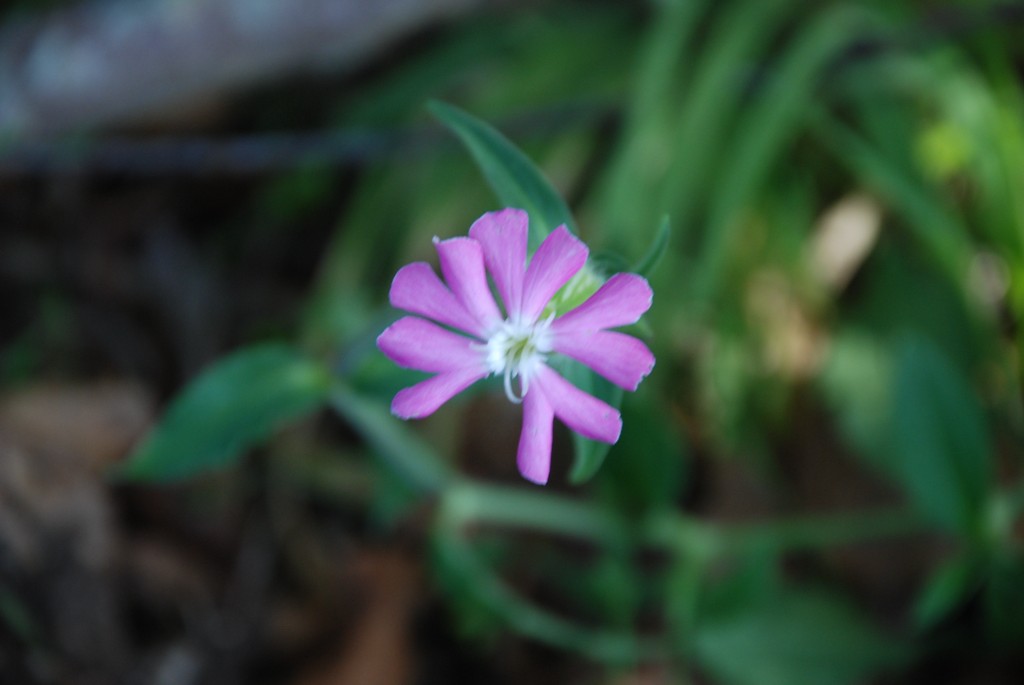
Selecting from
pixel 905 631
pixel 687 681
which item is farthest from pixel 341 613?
pixel 905 631

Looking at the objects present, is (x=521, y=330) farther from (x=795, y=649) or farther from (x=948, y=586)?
(x=795, y=649)

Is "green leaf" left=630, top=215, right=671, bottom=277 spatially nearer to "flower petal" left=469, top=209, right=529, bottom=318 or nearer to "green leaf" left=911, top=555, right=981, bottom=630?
"flower petal" left=469, top=209, right=529, bottom=318

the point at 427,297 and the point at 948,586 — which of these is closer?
the point at 427,297

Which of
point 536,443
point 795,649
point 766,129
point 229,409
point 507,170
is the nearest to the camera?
point 536,443

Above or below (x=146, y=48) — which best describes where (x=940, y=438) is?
below

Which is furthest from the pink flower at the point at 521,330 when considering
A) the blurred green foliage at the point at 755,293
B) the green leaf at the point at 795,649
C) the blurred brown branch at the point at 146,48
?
the blurred brown branch at the point at 146,48

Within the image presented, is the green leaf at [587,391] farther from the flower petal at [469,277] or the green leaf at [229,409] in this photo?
the green leaf at [229,409]

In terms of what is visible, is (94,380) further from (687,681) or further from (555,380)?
(555,380)

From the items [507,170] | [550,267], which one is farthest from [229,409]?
[550,267]
